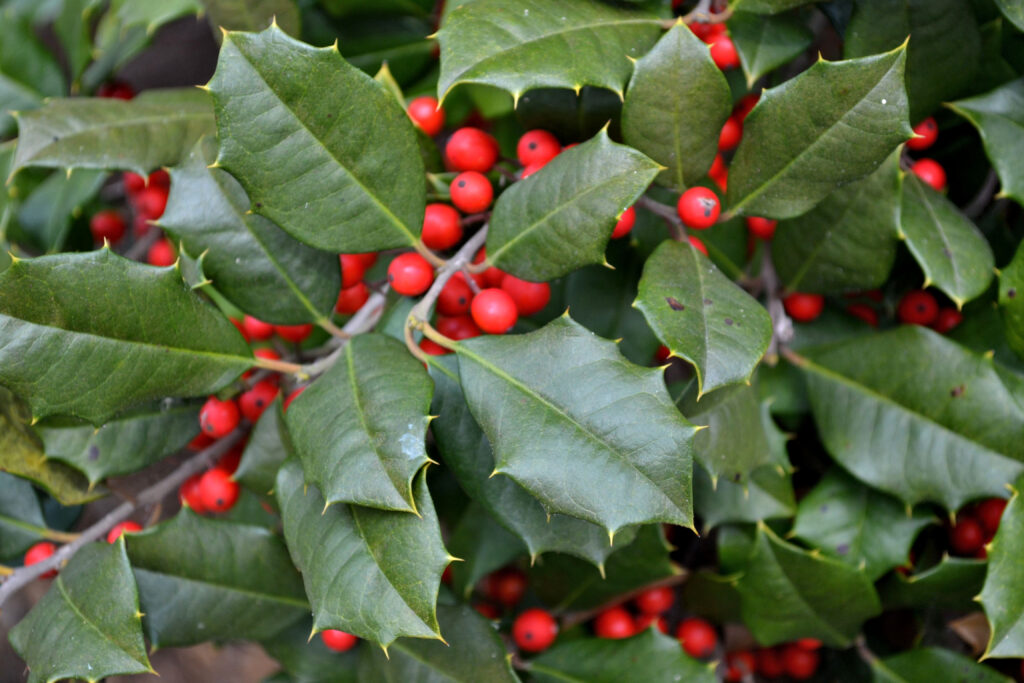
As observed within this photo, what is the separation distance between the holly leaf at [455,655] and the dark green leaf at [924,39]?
1032 millimetres

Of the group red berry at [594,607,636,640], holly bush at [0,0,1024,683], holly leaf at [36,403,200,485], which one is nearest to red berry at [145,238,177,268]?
holly bush at [0,0,1024,683]

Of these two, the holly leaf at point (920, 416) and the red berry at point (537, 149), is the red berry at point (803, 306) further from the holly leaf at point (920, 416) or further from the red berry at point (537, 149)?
the red berry at point (537, 149)

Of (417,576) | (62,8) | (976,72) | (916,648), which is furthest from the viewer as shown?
(62,8)

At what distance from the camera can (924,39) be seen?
3.70ft

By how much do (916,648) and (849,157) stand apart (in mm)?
889

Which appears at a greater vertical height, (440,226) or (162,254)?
(440,226)

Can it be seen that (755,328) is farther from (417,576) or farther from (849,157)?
(417,576)

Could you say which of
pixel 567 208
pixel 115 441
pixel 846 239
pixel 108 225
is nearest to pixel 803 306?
pixel 846 239

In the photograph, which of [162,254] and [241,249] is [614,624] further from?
[162,254]

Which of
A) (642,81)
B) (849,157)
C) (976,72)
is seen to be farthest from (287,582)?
(976,72)

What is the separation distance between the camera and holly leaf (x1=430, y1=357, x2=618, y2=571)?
3.33 ft

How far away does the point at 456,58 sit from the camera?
93 cm

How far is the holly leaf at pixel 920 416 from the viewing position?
113 centimetres

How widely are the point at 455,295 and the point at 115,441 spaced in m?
0.59
